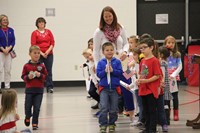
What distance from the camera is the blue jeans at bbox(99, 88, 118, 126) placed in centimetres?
612

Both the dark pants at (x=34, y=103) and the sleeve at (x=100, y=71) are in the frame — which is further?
the dark pants at (x=34, y=103)

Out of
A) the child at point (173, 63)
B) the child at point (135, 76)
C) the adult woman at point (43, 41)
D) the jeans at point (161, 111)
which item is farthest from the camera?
the adult woman at point (43, 41)

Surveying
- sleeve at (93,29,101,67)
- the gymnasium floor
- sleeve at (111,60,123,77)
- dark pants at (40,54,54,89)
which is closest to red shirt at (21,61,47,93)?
the gymnasium floor

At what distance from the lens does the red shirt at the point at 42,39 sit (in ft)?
36.7

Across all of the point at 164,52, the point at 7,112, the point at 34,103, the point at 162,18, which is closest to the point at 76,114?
the point at 34,103

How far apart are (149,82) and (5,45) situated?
6.18 metres

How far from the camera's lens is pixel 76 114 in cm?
784

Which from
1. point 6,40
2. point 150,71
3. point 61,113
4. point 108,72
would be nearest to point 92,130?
point 108,72

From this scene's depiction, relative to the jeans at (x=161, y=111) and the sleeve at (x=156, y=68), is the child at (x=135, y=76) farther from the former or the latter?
the sleeve at (x=156, y=68)

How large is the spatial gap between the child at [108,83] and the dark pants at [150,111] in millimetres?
536

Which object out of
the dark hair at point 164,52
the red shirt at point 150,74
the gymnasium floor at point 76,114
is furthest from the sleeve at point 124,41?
the gymnasium floor at point 76,114

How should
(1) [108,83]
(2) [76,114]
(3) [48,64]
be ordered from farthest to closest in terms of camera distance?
(3) [48,64]
(2) [76,114]
(1) [108,83]

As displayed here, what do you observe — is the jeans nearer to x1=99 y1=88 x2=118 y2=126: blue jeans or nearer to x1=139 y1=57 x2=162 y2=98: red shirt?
→ x1=139 y1=57 x2=162 y2=98: red shirt

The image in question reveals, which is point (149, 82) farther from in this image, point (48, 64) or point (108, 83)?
point (48, 64)
